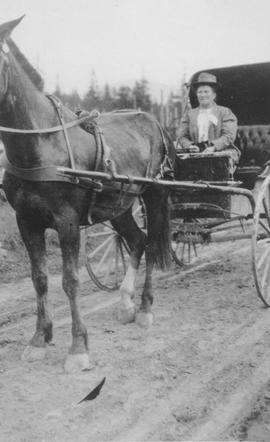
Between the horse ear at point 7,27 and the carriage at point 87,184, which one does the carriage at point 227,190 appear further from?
the horse ear at point 7,27

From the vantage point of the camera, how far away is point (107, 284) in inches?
237

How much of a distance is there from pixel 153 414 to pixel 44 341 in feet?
4.58

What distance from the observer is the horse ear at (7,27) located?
10.5 ft

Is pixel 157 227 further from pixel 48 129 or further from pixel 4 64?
pixel 4 64

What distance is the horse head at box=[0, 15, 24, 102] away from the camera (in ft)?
10.6

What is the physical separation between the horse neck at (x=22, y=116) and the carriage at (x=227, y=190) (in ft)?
4.95

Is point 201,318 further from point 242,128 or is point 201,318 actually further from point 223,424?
point 242,128

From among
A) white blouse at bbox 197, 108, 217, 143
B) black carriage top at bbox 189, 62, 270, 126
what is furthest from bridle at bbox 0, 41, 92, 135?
black carriage top at bbox 189, 62, 270, 126

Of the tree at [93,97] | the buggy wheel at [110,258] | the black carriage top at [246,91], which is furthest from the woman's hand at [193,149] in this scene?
the tree at [93,97]

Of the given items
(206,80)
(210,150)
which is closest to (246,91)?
(206,80)

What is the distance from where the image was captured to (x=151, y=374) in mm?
3523

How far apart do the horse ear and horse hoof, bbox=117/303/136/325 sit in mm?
2657

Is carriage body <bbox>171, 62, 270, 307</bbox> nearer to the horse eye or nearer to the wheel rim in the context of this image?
the wheel rim

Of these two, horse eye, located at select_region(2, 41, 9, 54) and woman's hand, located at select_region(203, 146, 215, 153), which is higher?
horse eye, located at select_region(2, 41, 9, 54)
